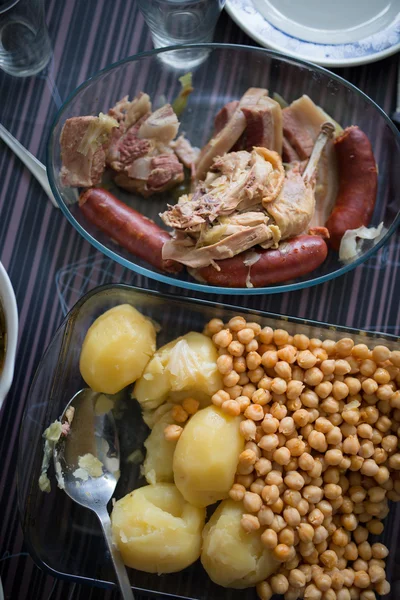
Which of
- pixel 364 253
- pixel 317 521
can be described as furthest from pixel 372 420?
pixel 364 253

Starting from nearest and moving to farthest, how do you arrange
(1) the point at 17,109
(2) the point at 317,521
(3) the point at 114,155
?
(2) the point at 317,521, (3) the point at 114,155, (1) the point at 17,109

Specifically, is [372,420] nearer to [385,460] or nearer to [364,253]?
[385,460]

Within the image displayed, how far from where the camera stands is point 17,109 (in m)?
2.35

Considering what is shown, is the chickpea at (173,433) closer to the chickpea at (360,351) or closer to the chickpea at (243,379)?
the chickpea at (243,379)

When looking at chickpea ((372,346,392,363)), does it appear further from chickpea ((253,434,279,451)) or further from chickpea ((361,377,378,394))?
chickpea ((253,434,279,451))

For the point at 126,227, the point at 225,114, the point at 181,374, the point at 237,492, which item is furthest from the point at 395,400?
the point at 225,114

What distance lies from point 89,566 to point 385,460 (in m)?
1.05

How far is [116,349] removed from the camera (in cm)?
194

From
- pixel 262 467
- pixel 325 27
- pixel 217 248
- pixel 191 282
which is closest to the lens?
pixel 262 467

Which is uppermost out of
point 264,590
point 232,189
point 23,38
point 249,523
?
point 23,38

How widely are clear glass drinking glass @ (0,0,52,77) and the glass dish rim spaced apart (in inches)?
11.2

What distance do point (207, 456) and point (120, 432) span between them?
0.38m

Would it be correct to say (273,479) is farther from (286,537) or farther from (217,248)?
(217,248)

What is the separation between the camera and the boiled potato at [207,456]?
6.07 ft
